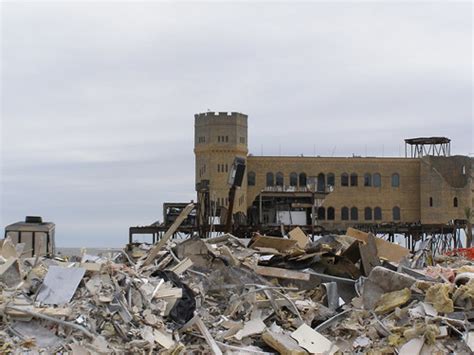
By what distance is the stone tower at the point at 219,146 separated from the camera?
204 feet

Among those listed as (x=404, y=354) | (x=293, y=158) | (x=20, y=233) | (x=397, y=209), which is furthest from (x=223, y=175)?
(x=404, y=354)

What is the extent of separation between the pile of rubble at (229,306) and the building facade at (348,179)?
49.7 meters

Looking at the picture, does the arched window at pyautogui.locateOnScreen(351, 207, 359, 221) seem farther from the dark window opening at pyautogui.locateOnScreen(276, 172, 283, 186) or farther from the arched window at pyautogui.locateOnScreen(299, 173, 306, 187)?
the dark window opening at pyautogui.locateOnScreen(276, 172, 283, 186)

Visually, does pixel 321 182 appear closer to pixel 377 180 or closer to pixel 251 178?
pixel 377 180

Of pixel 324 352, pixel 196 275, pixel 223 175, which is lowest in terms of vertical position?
pixel 324 352

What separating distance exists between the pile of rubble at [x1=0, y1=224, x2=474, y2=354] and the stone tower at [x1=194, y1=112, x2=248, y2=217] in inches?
1974

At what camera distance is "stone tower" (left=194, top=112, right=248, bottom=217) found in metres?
62.1

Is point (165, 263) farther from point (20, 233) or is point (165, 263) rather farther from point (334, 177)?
point (334, 177)

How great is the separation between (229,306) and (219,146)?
52569 millimetres

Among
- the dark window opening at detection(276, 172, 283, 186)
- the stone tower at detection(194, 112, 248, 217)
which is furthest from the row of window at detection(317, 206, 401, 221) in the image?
the stone tower at detection(194, 112, 248, 217)

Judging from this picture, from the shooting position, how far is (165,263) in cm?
1159

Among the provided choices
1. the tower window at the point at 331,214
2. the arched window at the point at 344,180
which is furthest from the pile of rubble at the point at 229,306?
the arched window at the point at 344,180

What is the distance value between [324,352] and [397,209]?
197 feet

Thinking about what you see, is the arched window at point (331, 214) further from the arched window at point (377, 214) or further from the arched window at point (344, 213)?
the arched window at point (377, 214)
